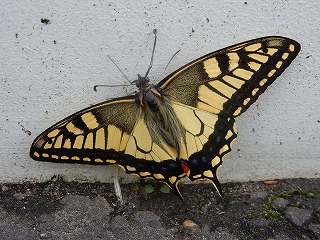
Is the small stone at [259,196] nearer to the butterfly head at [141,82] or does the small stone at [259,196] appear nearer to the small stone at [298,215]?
the small stone at [298,215]

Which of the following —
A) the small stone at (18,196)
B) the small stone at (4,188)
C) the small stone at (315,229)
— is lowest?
the small stone at (4,188)

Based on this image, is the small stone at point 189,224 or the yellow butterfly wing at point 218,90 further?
the small stone at point 189,224

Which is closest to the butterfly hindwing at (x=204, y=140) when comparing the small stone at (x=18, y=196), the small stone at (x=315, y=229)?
the small stone at (x=315, y=229)

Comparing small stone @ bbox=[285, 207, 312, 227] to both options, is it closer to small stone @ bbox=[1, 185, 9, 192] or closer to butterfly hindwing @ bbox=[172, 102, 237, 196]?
butterfly hindwing @ bbox=[172, 102, 237, 196]

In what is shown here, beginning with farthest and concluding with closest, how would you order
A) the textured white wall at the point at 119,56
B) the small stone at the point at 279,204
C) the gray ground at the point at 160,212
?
the small stone at the point at 279,204 → the gray ground at the point at 160,212 → the textured white wall at the point at 119,56

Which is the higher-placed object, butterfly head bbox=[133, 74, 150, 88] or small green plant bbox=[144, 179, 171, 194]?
butterfly head bbox=[133, 74, 150, 88]

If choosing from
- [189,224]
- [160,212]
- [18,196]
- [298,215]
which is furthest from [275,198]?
[18,196]

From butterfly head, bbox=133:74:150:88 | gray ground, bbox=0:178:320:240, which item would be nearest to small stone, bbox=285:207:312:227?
gray ground, bbox=0:178:320:240

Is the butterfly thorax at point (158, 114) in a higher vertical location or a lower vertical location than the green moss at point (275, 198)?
higher
